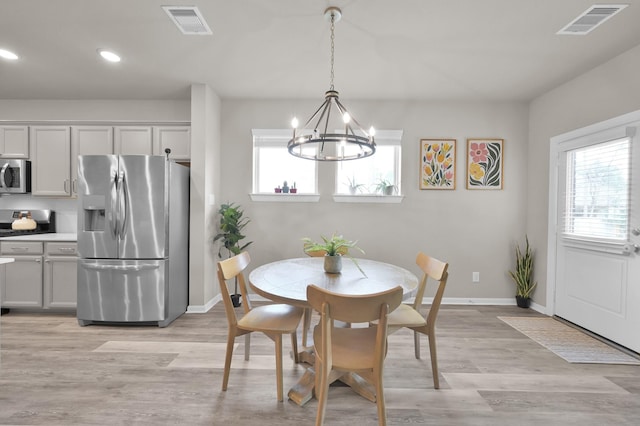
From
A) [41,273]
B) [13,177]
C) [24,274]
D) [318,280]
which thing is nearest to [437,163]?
[318,280]

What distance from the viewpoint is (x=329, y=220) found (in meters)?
4.09

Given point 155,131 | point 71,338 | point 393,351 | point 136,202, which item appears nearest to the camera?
point 393,351

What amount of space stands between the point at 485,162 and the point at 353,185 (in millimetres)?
1737

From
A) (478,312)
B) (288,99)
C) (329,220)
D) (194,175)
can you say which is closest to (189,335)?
(194,175)

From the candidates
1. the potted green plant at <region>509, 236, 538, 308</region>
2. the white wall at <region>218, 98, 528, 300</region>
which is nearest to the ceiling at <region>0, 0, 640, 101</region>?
the white wall at <region>218, 98, 528, 300</region>

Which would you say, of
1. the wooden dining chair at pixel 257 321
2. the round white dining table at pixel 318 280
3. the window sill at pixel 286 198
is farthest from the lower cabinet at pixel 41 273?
the round white dining table at pixel 318 280

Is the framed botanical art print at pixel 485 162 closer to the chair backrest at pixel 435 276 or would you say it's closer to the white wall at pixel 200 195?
the chair backrest at pixel 435 276

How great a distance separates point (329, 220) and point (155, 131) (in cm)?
249

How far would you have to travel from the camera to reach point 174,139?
3943mm

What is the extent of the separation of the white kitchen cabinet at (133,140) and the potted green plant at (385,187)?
2.96 metres

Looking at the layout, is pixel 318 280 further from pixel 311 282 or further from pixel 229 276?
pixel 229 276

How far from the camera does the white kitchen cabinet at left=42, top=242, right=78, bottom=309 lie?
351 cm

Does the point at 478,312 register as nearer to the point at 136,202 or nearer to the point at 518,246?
the point at 518,246

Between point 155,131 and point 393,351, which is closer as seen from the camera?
point 393,351
